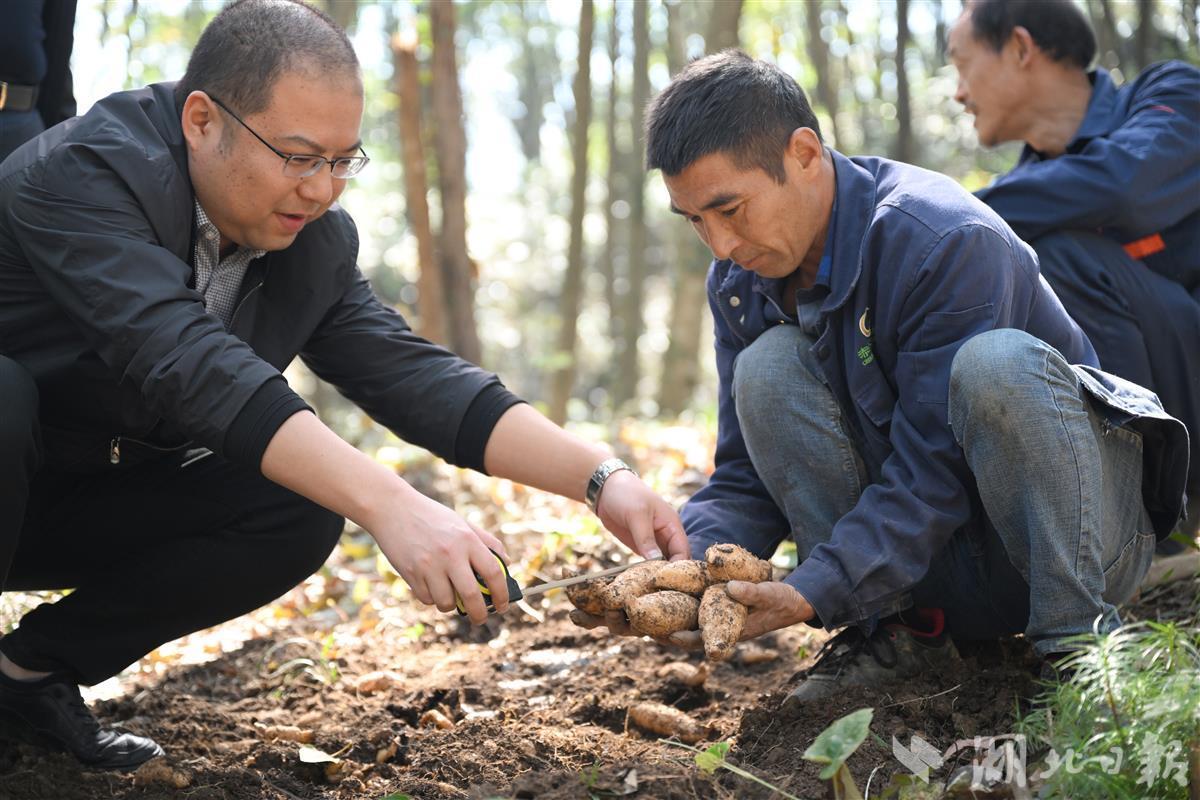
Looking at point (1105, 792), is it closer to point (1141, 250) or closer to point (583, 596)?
point (583, 596)

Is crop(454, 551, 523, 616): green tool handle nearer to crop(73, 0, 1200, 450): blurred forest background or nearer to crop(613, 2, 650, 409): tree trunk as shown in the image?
crop(73, 0, 1200, 450): blurred forest background

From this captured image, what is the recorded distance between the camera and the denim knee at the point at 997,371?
85.7 inches

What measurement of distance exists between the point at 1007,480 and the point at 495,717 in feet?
4.39

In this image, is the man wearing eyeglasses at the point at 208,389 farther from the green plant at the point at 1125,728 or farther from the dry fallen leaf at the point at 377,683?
the green plant at the point at 1125,728

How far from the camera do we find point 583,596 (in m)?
2.40

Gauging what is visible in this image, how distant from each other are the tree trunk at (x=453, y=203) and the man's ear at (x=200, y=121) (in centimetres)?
381

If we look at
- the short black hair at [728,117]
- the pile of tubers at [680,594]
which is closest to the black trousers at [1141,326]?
the short black hair at [728,117]

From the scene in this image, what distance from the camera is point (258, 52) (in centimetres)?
241

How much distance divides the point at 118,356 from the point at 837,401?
158 centimetres

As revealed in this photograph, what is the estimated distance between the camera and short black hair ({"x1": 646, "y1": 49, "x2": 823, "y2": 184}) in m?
2.53

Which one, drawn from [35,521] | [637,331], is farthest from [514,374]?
[35,521]

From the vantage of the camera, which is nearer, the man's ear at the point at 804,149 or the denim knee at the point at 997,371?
the denim knee at the point at 997,371

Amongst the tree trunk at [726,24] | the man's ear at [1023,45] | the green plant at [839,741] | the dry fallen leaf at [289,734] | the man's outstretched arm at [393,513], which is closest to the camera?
the green plant at [839,741]

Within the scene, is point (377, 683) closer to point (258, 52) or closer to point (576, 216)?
point (258, 52)
